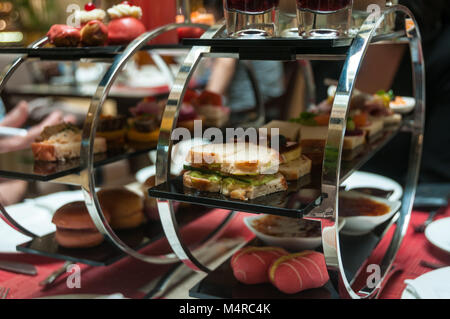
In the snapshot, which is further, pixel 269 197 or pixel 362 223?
pixel 362 223

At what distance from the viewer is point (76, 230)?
Answer: 1086mm

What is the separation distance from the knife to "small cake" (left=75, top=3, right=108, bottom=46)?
21.6 inches

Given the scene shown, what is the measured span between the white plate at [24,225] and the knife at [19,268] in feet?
0.13

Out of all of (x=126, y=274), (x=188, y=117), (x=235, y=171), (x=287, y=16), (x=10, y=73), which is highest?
(x=287, y=16)

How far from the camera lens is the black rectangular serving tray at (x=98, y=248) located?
103 cm

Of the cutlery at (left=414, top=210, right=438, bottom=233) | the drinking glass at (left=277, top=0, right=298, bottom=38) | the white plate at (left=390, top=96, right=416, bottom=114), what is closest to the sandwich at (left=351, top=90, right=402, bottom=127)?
the white plate at (left=390, top=96, right=416, bottom=114)

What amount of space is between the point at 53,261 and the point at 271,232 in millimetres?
561

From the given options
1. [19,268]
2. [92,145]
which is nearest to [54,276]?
[19,268]

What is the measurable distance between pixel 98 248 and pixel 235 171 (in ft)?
1.58

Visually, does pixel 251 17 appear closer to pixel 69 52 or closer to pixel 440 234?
pixel 69 52

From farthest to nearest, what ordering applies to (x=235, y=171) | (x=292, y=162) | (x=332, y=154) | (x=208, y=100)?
(x=208, y=100)
(x=292, y=162)
(x=235, y=171)
(x=332, y=154)

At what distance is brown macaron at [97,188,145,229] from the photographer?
3.93ft
